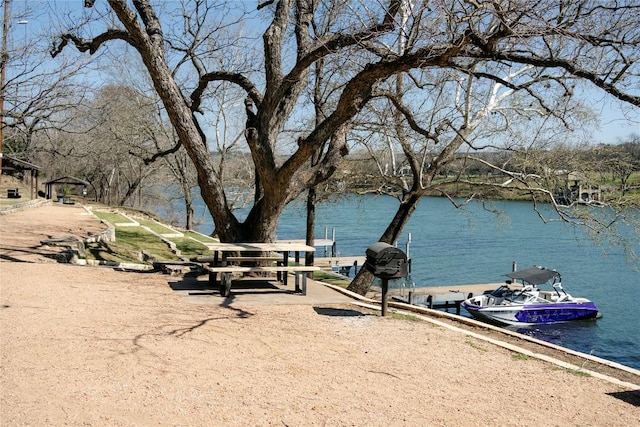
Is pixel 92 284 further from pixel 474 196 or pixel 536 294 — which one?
pixel 536 294

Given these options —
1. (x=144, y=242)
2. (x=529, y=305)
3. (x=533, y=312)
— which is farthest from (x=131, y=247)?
(x=533, y=312)

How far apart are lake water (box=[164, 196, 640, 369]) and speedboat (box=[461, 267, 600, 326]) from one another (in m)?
0.46

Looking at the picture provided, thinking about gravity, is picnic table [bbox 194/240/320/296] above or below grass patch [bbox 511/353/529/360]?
above

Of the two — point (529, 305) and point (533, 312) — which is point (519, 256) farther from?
point (533, 312)

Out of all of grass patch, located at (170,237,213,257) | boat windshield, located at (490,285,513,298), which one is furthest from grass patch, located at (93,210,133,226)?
boat windshield, located at (490,285,513,298)

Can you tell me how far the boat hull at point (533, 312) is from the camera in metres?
22.8

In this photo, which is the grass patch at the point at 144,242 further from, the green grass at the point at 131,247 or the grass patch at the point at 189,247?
the grass patch at the point at 189,247

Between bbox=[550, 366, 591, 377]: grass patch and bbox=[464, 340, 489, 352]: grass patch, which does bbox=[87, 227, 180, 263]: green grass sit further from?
bbox=[550, 366, 591, 377]: grass patch

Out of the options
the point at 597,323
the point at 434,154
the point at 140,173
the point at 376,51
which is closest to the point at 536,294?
the point at 597,323

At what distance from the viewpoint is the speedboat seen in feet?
75.2

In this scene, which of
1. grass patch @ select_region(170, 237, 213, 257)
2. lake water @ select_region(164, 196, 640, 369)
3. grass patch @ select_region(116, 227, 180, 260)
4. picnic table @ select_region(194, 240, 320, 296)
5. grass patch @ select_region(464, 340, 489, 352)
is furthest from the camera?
lake water @ select_region(164, 196, 640, 369)

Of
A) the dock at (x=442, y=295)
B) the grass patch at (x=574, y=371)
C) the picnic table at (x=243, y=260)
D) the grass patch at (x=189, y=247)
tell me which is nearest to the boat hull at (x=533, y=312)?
the dock at (x=442, y=295)

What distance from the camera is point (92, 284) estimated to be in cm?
871

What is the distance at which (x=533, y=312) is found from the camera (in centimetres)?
2352
